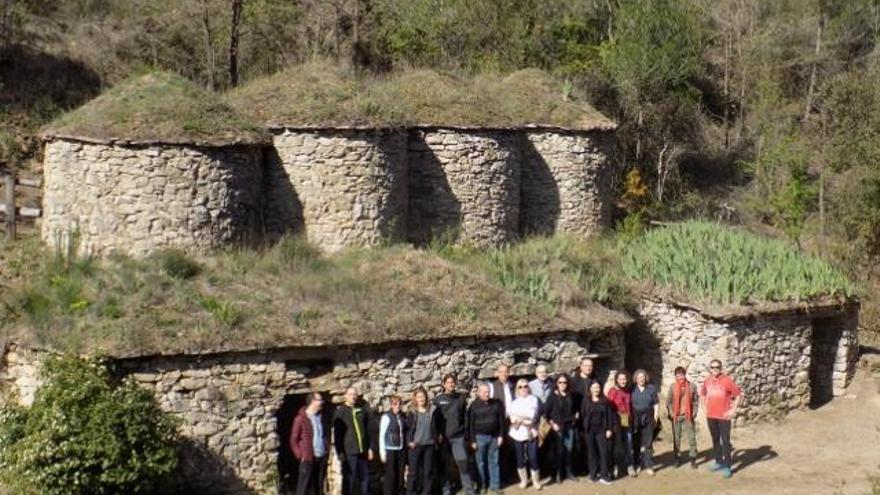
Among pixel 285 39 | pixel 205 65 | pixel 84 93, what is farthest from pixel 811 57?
pixel 84 93

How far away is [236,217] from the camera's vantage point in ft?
51.4

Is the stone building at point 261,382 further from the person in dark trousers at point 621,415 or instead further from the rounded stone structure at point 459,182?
the rounded stone structure at point 459,182

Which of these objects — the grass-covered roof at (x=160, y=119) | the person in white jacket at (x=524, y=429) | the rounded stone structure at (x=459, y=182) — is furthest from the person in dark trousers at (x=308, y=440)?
the rounded stone structure at (x=459, y=182)

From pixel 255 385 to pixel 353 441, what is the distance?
56.8 inches

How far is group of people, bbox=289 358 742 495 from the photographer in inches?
509

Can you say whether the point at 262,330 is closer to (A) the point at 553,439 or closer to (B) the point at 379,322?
(B) the point at 379,322

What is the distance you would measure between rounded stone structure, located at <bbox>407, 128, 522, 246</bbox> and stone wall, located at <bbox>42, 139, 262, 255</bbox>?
397cm

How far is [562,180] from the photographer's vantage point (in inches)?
796

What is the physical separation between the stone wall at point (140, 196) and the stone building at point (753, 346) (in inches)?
283

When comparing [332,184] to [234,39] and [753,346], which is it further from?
[234,39]

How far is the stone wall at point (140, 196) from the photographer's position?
49.0 ft

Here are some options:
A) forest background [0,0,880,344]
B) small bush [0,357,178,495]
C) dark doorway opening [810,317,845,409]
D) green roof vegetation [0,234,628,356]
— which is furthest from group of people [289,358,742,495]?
forest background [0,0,880,344]

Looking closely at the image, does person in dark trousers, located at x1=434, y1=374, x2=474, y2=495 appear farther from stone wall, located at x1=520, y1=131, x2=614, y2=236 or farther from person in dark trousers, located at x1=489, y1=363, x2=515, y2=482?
stone wall, located at x1=520, y1=131, x2=614, y2=236

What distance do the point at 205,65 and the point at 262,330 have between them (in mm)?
17541
